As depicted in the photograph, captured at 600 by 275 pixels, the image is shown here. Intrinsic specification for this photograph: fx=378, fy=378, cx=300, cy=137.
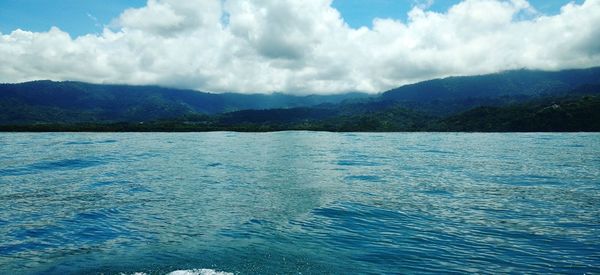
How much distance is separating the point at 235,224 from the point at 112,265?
30.9ft

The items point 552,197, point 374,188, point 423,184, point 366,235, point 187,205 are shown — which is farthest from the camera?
point 423,184

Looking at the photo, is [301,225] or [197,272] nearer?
[197,272]

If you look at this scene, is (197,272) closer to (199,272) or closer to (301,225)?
(199,272)

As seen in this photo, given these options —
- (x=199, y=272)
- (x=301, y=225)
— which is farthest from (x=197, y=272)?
(x=301, y=225)

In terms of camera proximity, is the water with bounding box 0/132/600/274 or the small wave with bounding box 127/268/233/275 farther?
the water with bounding box 0/132/600/274

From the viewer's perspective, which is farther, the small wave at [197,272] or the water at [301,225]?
the water at [301,225]

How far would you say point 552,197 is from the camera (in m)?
36.5

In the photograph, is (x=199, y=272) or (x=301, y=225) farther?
(x=301, y=225)

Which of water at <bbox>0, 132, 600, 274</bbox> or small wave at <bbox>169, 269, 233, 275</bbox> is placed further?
water at <bbox>0, 132, 600, 274</bbox>

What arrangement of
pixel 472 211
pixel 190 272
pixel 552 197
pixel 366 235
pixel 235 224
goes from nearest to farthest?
pixel 190 272 → pixel 366 235 → pixel 235 224 → pixel 472 211 → pixel 552 197

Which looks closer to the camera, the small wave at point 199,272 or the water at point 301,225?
the small wave at point 199,272

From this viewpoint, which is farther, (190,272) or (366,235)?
(366,235)

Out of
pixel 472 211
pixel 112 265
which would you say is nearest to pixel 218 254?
pixel 112 265

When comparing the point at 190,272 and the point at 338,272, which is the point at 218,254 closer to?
the point at 190,272
